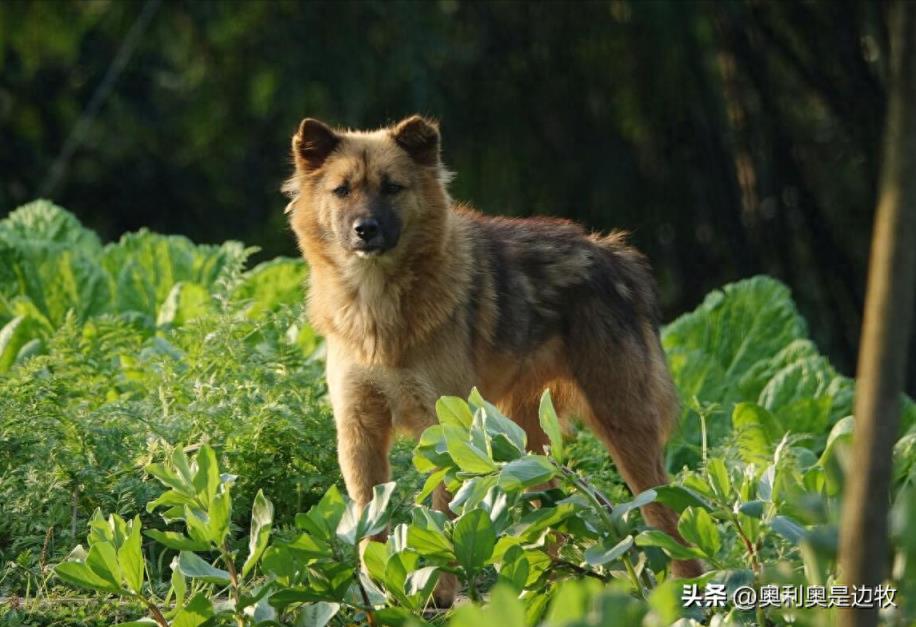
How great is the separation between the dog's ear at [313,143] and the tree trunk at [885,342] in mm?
3432

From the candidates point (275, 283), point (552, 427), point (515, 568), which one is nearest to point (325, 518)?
point (515, 568)

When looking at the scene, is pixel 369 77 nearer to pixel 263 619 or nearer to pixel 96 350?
pixel 96 350

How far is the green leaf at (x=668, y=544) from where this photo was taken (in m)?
3.32

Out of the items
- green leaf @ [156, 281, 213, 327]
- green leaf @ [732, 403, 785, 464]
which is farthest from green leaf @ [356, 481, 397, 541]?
green leaf @ [156, 281, 213, 327]

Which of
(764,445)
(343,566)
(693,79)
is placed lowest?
(764,445)

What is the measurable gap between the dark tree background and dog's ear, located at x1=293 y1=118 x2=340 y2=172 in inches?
174

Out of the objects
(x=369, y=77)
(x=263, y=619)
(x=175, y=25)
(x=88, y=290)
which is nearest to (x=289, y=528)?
(x=263, y=619)

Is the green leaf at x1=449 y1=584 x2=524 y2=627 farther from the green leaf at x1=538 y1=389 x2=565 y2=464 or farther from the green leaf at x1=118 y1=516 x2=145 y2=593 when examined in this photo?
the green leaf at x1=118 y1=516 x2=145 y2=593

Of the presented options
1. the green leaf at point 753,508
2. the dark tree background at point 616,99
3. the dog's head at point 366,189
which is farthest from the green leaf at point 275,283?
the green leaf at point 753,508

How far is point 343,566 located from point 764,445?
8.52 ft

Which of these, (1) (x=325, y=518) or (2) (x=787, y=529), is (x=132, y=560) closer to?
(1) (x=325, y=518)

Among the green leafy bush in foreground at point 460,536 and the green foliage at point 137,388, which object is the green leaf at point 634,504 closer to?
the green leafy bush in foreground at point 460,536

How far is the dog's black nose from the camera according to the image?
4.82 meters

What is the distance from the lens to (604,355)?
5.15 m
